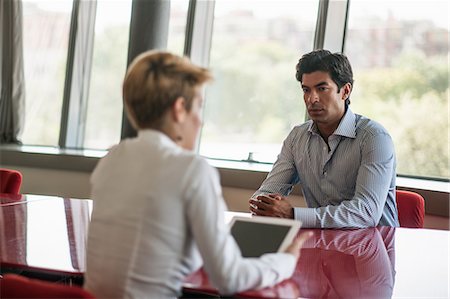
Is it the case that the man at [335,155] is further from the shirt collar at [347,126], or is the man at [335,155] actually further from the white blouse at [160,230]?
the white blouse at [160,230]

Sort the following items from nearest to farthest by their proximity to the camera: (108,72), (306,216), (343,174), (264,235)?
(264,235)
(306,216)
(343,174)
(108,72)

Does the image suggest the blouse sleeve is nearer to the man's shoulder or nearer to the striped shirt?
the striped shirt

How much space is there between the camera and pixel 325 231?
3104 millimetres

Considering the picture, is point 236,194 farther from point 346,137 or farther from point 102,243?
point 102,243

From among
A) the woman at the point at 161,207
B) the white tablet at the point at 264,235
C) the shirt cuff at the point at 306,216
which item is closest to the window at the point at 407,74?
the shirt cuff at the point at 306,216

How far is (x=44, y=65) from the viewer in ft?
22.7

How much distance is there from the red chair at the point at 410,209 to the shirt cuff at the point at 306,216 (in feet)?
2.75

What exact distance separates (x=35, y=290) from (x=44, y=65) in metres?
5.42

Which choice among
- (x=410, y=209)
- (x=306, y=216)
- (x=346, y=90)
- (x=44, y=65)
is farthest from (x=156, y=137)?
(x=44, y=65)

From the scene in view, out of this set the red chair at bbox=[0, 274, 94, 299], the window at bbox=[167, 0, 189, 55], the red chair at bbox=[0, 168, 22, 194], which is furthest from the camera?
the window at bbox=[167, 0, 189, 55]

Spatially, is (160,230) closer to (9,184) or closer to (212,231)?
(212,231)

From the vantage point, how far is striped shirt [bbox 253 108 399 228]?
10.6 ft

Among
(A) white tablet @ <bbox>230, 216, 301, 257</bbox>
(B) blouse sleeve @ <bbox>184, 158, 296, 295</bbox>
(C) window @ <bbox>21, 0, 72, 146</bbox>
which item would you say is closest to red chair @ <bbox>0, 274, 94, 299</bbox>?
(B) blouse sleeve @ <bbox>184, 158, 296, 295</bbox>

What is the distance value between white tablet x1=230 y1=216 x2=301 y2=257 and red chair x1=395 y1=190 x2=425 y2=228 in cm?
171
